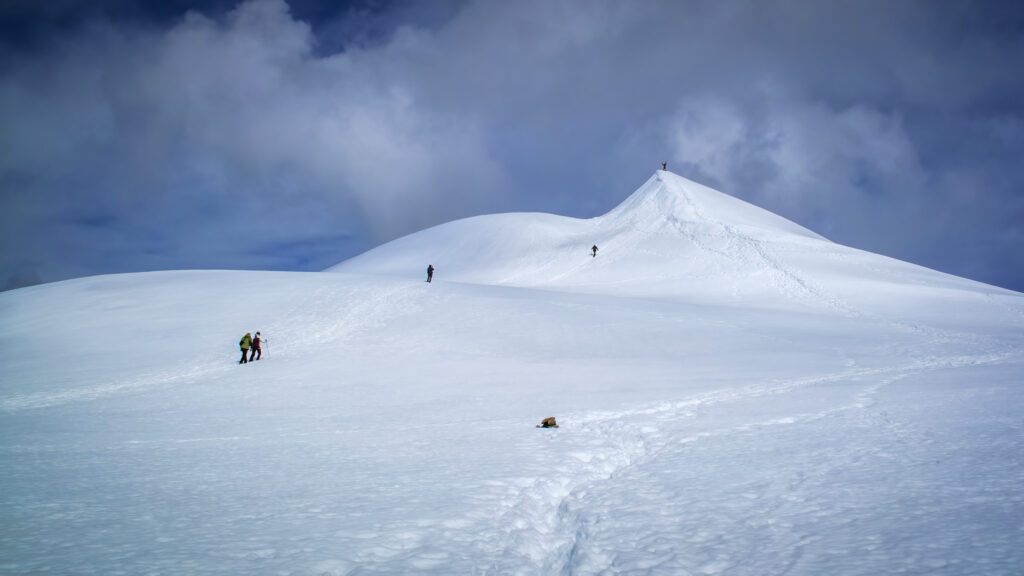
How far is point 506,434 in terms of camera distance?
11.0 meters

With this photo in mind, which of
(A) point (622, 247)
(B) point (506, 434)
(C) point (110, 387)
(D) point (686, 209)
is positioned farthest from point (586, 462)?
(D) point (686, 209)

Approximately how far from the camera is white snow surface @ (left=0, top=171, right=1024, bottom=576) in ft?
18.3

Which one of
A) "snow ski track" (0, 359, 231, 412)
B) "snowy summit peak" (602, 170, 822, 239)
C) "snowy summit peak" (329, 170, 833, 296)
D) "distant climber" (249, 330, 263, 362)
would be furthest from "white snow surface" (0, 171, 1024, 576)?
"snowy summit peak" (602, 170, 822, 239)

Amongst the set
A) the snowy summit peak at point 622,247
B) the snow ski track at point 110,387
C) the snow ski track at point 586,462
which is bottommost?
the snow ski track at point 586,462

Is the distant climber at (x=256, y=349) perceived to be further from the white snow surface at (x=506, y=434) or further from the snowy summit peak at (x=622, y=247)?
the snowy summit peak at (x=622, y=247)

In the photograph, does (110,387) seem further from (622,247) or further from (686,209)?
(686,209)

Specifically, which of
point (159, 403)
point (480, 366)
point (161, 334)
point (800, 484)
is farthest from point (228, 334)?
point (800, 484)

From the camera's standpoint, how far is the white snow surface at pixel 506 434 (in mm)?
5590

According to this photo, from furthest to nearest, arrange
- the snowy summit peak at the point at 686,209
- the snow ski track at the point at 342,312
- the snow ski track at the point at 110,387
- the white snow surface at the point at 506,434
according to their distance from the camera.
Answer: the snowy summit peak at the point at 686,209, the snow ski track at the point at 342,312, the snow ski track at the point at 110,387, the white snow surface at the point at 506,434

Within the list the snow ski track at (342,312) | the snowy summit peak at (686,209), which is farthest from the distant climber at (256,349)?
the snowy summit peak at (686,209)

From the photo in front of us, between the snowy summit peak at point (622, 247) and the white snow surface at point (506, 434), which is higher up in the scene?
the snowy summit peak at point (622, 247)

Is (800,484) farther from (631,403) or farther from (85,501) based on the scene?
(85,501)

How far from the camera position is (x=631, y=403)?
543 inches

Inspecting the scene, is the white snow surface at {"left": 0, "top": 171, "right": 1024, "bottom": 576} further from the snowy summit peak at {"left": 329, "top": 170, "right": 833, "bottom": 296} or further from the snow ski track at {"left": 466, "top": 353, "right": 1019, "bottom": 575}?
the snowy summit peak at {"left": 329, "top": 170, "right": 833, "bottom": 296}
